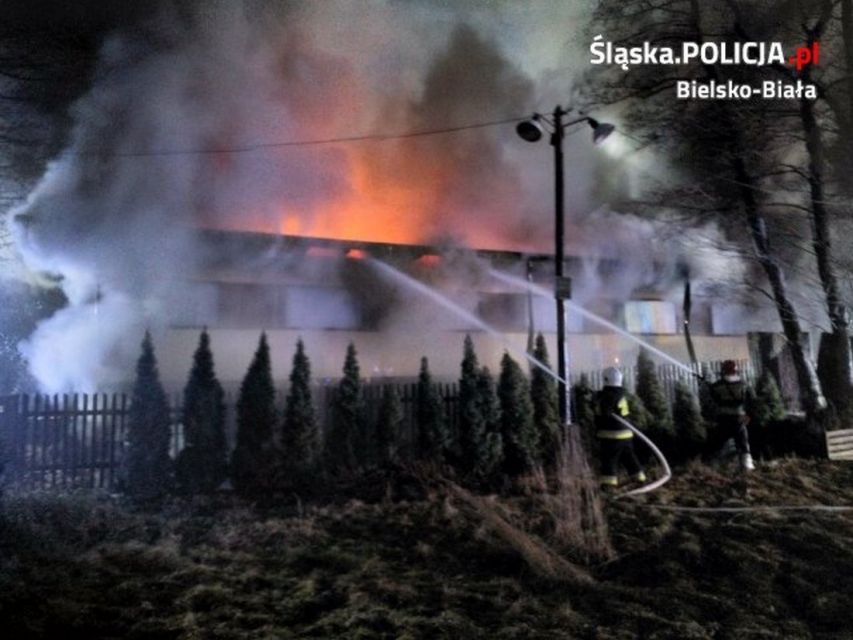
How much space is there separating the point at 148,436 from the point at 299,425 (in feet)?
6.27

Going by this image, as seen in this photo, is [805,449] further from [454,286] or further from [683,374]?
[454,286]

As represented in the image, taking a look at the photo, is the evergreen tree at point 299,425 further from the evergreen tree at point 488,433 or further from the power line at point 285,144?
the power line at point 285,144

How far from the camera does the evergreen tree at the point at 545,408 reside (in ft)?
27.1

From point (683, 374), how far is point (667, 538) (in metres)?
5.54

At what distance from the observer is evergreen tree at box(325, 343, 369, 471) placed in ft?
24.8

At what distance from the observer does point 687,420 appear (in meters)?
8.94

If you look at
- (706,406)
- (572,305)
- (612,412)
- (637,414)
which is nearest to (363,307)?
(572,305)

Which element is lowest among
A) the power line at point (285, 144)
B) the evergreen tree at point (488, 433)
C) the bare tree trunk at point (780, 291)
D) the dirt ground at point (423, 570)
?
the dirt ground at point (423, 570)

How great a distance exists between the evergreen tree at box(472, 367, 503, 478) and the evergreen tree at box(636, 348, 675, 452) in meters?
2.64

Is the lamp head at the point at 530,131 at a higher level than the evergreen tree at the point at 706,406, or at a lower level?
higher

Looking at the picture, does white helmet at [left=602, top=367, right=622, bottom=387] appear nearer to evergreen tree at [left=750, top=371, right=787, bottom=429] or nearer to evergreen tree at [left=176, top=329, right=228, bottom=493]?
evergreen tree at [left=750, top=371, right=787, bottom=429]

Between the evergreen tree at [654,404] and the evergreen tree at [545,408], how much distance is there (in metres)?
1.65

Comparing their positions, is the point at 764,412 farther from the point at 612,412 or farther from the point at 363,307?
the point at 363,307

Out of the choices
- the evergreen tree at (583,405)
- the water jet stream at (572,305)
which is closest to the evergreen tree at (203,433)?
the evergreen tree at (583,405)
